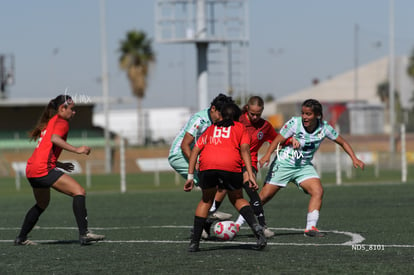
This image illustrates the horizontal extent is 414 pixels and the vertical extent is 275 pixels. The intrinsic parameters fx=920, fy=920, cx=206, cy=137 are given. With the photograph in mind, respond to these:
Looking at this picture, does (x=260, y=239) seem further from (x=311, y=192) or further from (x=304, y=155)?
(x=304, y=155)

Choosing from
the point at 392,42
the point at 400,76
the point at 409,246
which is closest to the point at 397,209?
the point at 409,246

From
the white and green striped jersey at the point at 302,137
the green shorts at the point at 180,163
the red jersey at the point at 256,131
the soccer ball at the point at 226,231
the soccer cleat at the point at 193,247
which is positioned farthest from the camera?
the green shorts at the point at 180,163

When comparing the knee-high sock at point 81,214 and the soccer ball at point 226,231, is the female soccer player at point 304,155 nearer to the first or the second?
the soccer ball at point 226,231

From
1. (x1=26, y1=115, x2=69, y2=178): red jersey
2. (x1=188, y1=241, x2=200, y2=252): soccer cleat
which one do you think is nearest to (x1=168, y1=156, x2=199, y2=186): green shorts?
(x1=26, y1=115, x2=69, y2=178): red jersey

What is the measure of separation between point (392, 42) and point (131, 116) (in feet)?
159

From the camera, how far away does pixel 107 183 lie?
123 feet

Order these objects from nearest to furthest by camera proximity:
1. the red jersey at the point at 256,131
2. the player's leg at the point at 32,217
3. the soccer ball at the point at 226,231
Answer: the soccer ball at the point at 226,231
the player's leg at the point at 32,217
the red jersey at the point at 256,131

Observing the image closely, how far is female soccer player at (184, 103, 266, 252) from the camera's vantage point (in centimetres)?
999

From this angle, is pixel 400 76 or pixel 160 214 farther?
pixel 400 76

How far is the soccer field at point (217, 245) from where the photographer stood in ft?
28.6

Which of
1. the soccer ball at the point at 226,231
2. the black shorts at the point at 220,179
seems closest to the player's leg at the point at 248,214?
the black shorts at the point at 220,179

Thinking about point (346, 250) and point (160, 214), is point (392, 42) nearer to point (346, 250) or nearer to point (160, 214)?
point (160, 214)

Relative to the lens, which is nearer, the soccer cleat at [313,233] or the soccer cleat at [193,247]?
the soccer cleat at [193,247]

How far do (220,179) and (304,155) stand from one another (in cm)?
222
